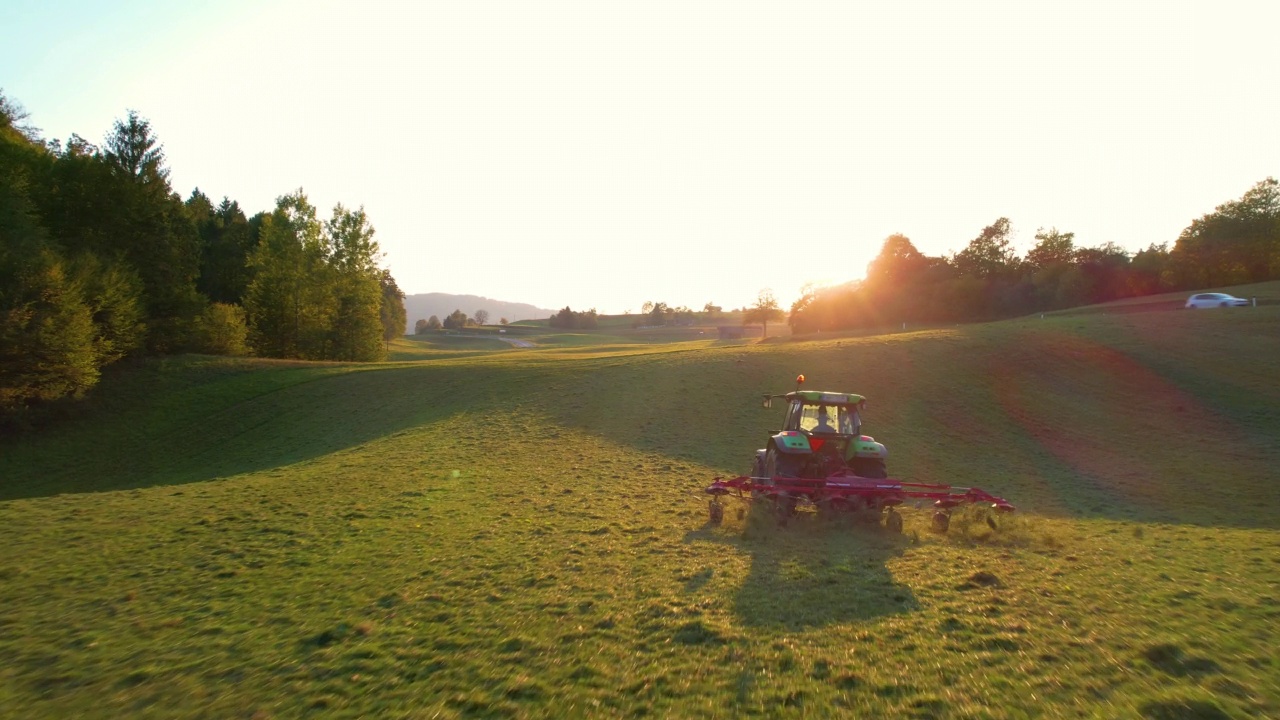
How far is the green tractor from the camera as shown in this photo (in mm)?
13102

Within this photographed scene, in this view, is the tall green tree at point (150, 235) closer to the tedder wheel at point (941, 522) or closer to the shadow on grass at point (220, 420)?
the shadow on grass at point (220, 420)

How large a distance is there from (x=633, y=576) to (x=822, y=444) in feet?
20.0

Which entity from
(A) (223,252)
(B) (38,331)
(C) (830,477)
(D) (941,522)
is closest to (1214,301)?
(D) (941,522)

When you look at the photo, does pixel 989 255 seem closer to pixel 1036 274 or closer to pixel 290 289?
pixel 1036 274

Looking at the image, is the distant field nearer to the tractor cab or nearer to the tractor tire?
the tractor cab

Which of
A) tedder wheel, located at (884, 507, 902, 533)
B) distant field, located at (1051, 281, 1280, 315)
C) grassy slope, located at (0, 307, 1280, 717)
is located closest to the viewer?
grassy slope, located at (0, 307, 1280, 717)

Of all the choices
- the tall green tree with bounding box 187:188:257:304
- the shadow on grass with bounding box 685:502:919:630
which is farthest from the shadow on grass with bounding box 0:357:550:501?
the tall green tree with bounding box 187:188:257:304

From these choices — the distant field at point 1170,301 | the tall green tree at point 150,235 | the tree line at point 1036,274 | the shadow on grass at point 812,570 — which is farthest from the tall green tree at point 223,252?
the distant field at point 1170,301

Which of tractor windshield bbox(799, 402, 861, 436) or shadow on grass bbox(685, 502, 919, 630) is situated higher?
tractor windshield bbox(799, 402, 861, 436)

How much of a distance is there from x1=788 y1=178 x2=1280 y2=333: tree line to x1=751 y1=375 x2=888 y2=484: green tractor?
193 feet

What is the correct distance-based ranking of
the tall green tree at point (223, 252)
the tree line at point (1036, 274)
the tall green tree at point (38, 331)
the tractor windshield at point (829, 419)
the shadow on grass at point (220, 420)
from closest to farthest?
the tractor windshield at point (829, 419) < the shadow on grass at point (220, 420) < the tall green tree at point (38, 331) < the tall green tree at point (223, 252) < the tree line at point (1036, 274)

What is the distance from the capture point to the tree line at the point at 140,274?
1161 inches

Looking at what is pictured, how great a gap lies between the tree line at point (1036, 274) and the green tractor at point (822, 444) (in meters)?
58.7

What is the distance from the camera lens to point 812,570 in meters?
9.42
